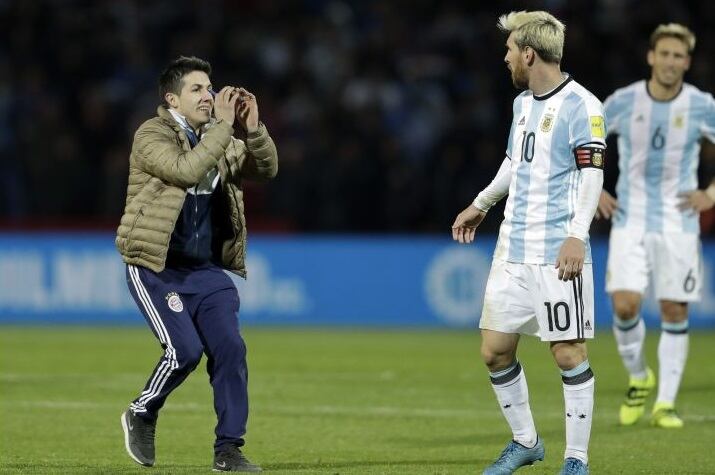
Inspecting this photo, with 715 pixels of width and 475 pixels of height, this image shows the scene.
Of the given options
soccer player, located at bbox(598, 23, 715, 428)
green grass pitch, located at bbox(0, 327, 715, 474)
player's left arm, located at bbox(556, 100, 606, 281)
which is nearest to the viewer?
player's left arm, located at bbox(556, 100, 606, 281)

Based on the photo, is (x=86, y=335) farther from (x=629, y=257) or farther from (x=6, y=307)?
(x=629, y=257)

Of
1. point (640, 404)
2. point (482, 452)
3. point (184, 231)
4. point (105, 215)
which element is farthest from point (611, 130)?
point (105, 215)

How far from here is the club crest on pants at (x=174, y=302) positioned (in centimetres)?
747

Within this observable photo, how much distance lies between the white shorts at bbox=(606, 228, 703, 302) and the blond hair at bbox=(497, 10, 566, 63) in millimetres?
3231

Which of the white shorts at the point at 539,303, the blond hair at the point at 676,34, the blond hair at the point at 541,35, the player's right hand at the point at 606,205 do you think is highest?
the blond hair at the point at 676,34

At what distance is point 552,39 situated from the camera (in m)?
6.99

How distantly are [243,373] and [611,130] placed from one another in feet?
12.7

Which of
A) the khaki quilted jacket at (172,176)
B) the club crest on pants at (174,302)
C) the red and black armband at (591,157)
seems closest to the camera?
the red and black armband at (591,157)

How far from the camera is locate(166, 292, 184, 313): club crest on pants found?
7.47 meters

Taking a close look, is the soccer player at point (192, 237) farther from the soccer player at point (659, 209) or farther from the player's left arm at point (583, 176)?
the soccer player at point (659, 209)

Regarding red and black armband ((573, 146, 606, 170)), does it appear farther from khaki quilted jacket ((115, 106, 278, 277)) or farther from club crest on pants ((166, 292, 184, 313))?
club crest on pants ((166, 292, 184, 313))

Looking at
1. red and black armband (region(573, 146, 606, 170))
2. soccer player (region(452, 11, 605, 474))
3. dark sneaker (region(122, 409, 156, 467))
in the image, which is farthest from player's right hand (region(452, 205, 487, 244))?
dark sneaker (region(122, 409, 156, 467))

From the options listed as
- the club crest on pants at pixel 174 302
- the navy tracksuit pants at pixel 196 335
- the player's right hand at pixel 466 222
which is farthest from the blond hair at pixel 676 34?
the club crest on pants at pixel 174 302

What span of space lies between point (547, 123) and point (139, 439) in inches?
103
